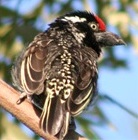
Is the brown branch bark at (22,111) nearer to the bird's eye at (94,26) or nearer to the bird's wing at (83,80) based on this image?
the bird's wing at (83,80)

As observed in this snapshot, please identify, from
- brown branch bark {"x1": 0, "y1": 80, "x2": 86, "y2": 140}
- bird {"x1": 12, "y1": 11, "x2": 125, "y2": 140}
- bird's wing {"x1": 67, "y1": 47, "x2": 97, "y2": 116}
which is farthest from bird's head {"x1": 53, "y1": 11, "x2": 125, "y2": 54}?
brown branch bark {"x1": 0, "y1": 80, "x2": 86, "y2": 140}

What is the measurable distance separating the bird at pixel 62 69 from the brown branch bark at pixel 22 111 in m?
0.04

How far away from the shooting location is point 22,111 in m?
4.67

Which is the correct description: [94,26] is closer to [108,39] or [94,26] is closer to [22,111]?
[108,39]

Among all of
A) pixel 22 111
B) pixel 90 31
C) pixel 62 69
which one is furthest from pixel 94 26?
pixel 22 111

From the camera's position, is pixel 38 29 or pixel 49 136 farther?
pixel 38 29

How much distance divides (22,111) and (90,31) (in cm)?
127

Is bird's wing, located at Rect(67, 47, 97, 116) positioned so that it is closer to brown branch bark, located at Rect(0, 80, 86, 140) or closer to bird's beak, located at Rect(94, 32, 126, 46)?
brown branch bark, located at Rect(0, 80, 86, 140)

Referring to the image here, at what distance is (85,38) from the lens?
5648mm

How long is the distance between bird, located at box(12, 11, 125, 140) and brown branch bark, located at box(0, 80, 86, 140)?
0.04 m

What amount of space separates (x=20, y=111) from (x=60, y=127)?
0.26 m

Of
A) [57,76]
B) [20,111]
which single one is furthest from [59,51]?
[20,111]

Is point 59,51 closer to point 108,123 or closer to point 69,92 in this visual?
point 69,92

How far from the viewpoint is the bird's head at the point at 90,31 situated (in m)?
5.67
